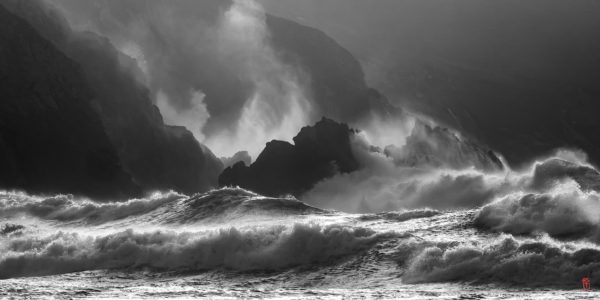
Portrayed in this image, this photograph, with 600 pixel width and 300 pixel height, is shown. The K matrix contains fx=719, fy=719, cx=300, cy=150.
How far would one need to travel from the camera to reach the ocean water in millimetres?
23984

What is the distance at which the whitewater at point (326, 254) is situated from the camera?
949 inches

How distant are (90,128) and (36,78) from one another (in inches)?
382

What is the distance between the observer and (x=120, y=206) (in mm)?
44031

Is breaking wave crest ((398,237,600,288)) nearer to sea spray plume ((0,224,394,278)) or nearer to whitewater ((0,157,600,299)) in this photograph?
whitewater ((0,157,600,299))

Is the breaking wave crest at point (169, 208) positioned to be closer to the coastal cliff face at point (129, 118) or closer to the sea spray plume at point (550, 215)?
the sea spray plume at point (550, 215)

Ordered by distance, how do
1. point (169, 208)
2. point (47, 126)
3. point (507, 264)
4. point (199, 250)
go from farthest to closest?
1. point (47, 126)
2. point (169, 208)
3. point (199, 250)
4. point (507, 264)

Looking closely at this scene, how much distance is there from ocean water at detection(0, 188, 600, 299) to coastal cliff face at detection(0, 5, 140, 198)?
49897mm

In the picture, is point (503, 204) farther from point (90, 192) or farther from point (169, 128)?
point (169, 128)

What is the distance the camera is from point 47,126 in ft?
307

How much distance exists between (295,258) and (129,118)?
280 ft
